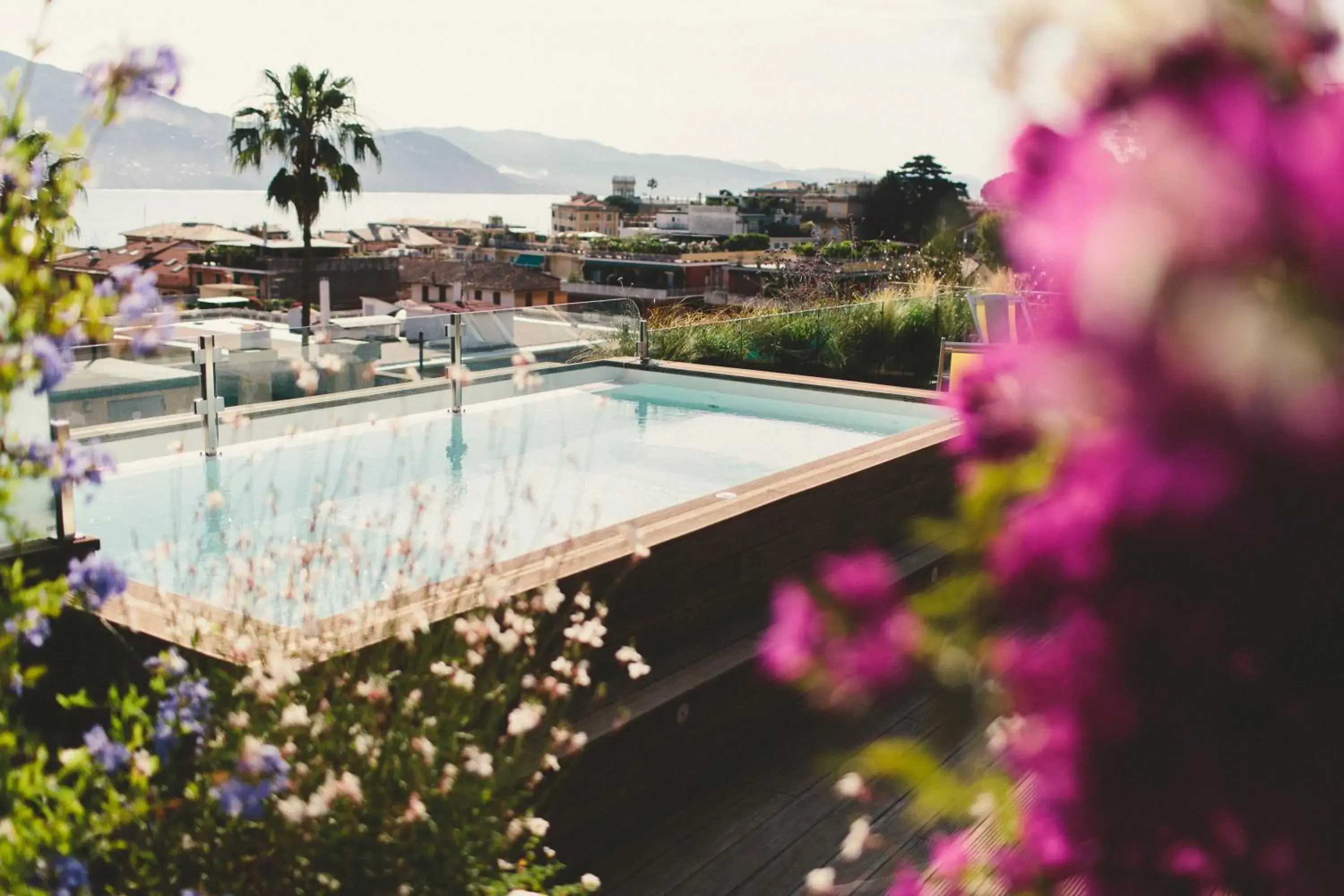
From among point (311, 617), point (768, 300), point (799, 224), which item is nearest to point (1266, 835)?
point (311, 617)

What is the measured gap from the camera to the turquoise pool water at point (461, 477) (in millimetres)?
3676

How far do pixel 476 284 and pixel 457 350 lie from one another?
2135 inches

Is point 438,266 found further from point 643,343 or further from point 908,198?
point 643,343

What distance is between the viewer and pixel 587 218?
12556 cm

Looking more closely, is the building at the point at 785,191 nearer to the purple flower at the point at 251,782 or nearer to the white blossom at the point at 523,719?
the white blossom at the point at 523,719

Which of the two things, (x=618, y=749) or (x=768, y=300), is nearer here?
(x=618, y=749)

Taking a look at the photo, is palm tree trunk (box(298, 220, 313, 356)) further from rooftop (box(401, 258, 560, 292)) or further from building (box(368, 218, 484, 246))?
building (box(368, 218, 484, 246))

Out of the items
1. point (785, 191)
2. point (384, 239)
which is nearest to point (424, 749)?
point (384, 239)

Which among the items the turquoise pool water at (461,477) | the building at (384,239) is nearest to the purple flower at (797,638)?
the turquoise pool water at (461,477)

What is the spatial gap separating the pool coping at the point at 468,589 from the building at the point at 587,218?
4679 inches

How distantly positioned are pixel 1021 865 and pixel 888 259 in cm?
1353

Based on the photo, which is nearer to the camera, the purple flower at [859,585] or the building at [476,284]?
the purple flower at [859,585]

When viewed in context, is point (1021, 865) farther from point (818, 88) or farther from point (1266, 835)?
point (818, 88)

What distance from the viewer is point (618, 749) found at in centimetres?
333
